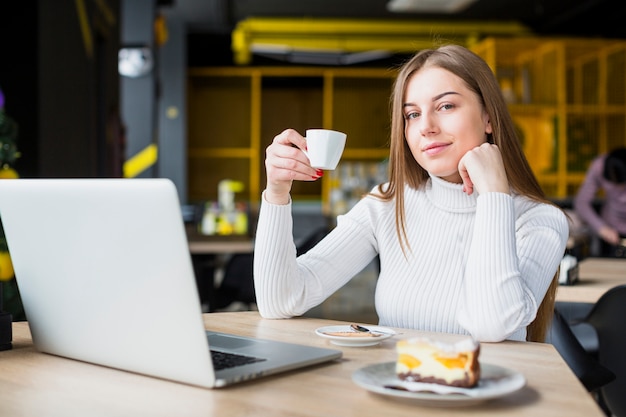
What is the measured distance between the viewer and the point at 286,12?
11.4 metres

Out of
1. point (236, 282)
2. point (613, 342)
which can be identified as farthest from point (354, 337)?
point (236, 282)

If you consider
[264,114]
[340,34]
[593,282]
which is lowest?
[593,282]

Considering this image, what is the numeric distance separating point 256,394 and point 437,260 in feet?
2.68

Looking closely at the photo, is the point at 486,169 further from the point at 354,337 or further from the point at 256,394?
the point at 256,394

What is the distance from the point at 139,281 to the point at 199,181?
11.6 m

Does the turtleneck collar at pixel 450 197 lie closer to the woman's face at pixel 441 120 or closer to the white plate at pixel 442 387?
the woman's face at pixel 441 120

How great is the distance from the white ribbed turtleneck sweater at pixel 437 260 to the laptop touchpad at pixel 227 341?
0.98 feet

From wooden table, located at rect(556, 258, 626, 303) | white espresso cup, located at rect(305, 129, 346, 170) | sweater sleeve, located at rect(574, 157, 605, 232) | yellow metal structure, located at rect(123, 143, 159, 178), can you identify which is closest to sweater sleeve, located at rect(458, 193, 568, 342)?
white espresso cup, located at rect(305, 129, 346, 170)

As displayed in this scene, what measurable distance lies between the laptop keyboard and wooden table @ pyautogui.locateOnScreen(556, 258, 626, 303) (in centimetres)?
144

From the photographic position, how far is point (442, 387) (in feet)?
3.29

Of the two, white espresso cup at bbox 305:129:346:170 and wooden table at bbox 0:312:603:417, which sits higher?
white espresso cup at bbox 305:129:346:170

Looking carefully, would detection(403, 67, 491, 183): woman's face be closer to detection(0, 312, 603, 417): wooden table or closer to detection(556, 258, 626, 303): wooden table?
detection(0, 312, 603, 417): wooden table

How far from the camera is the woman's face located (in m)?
1.72

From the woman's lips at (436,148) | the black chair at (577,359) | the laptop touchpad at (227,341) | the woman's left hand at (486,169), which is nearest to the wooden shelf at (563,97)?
the black chair at (577,359)
